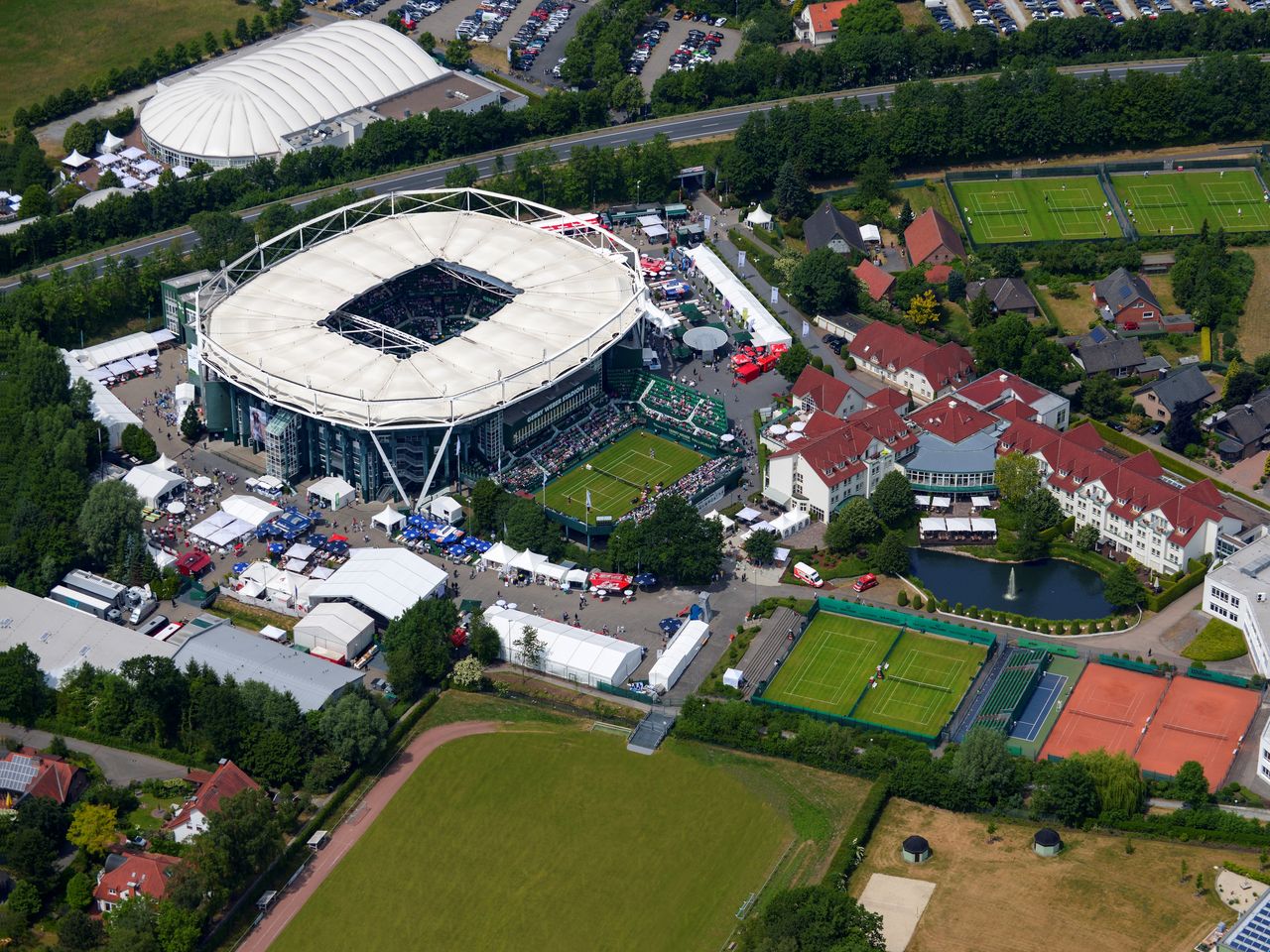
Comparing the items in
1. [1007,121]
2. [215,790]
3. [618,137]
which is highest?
[1007,121]

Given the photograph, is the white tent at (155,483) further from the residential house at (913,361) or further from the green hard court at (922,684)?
the residential house at (913,361)

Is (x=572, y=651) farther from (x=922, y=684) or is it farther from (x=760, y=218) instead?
(x=760, y=218)

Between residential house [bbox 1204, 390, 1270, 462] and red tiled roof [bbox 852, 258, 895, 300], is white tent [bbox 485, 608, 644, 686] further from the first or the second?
red tiled roof [bbox 852, 258, 895, 300]

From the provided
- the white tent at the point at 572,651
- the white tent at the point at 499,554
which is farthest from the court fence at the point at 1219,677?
the white tent at the point at 499,554

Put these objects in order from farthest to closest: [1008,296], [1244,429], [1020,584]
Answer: [1008,296] → [1244,429] → [1020,584]

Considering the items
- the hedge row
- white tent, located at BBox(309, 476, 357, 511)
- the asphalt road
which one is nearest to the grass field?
white tent, located at BBox(309, 476, 357, 511)

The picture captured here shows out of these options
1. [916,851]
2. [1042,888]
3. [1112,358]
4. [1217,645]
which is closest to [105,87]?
[1112,358]

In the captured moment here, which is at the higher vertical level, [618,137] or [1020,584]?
[618,137]
